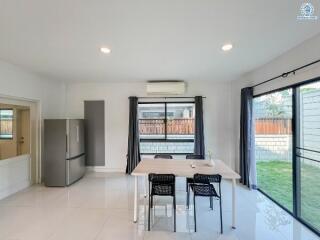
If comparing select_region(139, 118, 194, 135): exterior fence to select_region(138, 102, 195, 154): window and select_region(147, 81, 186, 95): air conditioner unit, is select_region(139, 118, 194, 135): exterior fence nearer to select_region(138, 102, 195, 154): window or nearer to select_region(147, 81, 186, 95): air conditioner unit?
select_region(138, 102, 195, 154): window

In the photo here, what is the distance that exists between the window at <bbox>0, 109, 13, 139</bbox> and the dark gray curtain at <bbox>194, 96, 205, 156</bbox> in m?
4.51

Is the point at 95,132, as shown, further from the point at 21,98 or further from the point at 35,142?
the point at 21,98

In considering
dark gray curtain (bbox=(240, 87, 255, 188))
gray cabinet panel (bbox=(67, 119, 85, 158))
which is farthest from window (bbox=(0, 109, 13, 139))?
dark gray curtain (bbox=(240, 87, 255, 188))

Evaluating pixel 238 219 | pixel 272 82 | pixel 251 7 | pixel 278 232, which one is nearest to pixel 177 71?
pixel 272 82

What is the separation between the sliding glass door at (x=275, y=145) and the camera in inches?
135

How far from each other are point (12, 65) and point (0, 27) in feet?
6.22

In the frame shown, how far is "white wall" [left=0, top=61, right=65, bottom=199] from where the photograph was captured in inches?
152

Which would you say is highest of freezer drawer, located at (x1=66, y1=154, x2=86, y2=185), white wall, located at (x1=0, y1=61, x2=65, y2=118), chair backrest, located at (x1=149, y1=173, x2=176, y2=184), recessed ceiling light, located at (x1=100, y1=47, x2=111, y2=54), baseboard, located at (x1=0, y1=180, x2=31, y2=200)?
recessed ceiling light, located at (x1=100, y1=47, x2=111, y2=54)

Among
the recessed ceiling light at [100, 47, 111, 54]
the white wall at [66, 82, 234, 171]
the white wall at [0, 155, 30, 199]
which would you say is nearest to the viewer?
the recessed ceiling light at [100, 47, 111, 54]

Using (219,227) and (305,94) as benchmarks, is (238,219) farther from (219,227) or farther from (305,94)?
(305,94)

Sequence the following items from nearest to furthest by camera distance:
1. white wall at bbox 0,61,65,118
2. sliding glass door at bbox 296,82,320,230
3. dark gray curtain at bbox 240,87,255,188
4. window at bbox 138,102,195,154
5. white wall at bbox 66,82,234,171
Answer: sliding glass door at bbox 296,82,320,230
white wall at bbox 0,61,65,118
dark gray curtain at bbox 240,87,255,188
white wall at bbox 66,82,234,171
window at bbox 138,102,195,154

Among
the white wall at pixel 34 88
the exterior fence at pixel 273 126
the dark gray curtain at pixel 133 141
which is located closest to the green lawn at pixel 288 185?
the exterior fence at pixel 273 126

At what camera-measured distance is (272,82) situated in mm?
3670

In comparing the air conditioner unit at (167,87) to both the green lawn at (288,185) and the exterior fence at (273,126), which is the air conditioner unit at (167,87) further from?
the green lawn at (288,185)
